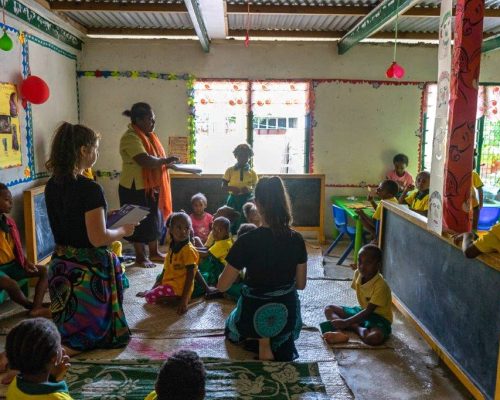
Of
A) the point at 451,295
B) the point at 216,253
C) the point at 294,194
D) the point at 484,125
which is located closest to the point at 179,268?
Result: the point at 216,253

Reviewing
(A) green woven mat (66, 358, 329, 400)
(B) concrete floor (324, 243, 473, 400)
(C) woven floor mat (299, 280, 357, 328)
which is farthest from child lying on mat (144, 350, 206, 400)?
(C) woven floor mat (299, 280, 357, 328)

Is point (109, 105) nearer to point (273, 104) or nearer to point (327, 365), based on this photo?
point (273, 104)

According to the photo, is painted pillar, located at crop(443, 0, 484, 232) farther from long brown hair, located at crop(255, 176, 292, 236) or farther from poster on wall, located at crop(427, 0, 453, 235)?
long brown hair, located at crop(255, 176, 292, 236)

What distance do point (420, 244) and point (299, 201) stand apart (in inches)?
126

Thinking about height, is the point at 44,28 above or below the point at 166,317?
above

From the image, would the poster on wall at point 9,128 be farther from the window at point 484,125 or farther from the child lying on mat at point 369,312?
the window at point 484,125

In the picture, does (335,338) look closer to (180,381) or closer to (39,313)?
(180,381)

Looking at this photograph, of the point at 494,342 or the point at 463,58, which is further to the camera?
the point at 463,58

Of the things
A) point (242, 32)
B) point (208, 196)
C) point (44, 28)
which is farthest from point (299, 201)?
point (44, 28)

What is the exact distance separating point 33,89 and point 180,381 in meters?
3.90

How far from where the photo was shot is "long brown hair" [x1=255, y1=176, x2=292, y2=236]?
252 cm

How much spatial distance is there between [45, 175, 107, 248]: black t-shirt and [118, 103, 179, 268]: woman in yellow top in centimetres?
179

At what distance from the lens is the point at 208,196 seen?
6418mm

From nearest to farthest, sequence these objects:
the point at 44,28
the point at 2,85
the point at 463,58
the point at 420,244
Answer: the point at 463,58
the point at 420,244
the point at 2,85
the point at 44,28
